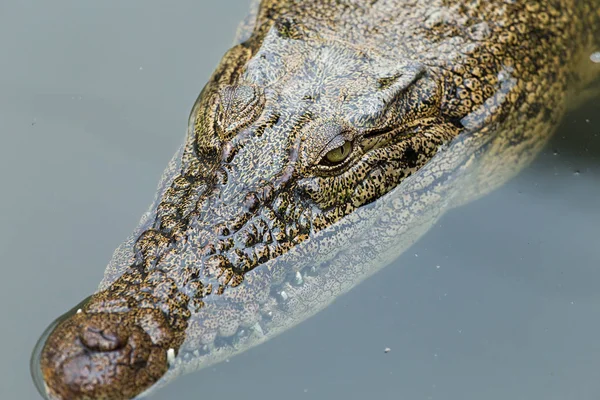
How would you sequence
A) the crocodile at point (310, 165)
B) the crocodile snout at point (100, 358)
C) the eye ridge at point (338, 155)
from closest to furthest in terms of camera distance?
1. the crocodile snout at point (100, 358)
2. the crocodile at point (310, 165)
3. the eye ridge at point (338, 155)

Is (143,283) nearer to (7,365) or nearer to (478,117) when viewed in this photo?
(7,365)

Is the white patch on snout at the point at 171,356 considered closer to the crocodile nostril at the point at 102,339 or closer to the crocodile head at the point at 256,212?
the crocodile head at the point at 256,212

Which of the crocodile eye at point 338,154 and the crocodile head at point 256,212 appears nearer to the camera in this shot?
the crocodile head at point 256,212

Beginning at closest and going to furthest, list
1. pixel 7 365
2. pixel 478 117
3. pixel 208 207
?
pixel 208 207
pixel 7 365
pixel 478 117

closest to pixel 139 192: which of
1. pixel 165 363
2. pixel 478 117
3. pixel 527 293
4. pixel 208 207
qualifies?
pixel 208 207

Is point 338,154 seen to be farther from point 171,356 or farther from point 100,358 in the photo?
point 100,358

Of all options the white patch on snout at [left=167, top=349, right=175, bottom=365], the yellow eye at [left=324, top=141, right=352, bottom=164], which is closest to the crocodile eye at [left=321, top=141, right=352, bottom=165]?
the yellow eye at [left=324, top=141, right=352, bottom=164]

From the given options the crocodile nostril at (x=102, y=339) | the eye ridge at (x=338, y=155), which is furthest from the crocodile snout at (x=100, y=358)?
the eye ridge at (x=338, y=155)
